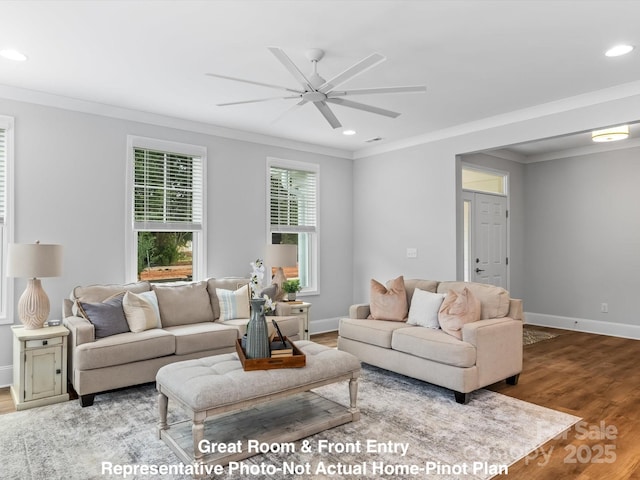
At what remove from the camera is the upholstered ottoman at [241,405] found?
2434 mm

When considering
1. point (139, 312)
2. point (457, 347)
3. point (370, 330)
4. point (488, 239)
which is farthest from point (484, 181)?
point (139, 312)

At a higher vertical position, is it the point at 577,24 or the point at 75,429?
the point at 577,24

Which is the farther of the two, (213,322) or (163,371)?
(213,322)

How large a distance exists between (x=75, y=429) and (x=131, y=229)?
225cm

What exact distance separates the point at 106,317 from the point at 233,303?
1.29 meters

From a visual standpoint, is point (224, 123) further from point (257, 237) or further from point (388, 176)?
point (388, 176)

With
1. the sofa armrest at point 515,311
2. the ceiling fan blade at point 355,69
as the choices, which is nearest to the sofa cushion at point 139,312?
the ceiling fan blade at point 355,69

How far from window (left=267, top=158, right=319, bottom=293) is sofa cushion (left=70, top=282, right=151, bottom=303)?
208cm

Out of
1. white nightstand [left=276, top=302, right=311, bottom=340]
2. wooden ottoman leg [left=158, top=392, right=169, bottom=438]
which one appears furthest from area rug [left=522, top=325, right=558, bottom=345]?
wooden ottoman leg [left=158, top=392, right=169, bottom=438]

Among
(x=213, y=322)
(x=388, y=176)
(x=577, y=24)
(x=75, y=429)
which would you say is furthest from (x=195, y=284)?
(x=577, y=24)

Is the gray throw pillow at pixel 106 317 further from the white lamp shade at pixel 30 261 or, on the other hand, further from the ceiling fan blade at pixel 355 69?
the ceiling fan blade at pixel 355 69

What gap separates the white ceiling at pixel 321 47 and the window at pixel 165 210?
574 mm

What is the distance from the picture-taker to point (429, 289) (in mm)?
4531

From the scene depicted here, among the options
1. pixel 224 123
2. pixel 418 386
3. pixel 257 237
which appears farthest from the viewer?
pixel 257 237
